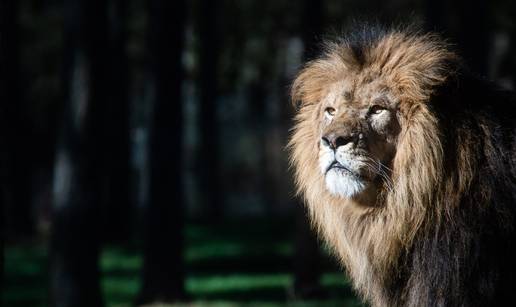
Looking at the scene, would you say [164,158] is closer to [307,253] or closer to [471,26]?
[307,253]

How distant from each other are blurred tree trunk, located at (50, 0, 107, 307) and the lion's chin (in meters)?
4.58

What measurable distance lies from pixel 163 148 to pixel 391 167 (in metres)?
5.63

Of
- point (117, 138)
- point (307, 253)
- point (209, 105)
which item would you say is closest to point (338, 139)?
point (307, 253)

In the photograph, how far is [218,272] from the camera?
1339 cm

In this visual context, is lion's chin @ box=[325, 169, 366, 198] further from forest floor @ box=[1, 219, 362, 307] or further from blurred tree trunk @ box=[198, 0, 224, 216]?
blurred tree trunk @ box=[198, 0, 224, 216]

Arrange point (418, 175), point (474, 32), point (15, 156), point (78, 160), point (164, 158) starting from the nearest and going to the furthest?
point (418, 175)
point (78, 160)
point (164, 158)
point (474, 32)
point (15, 156)

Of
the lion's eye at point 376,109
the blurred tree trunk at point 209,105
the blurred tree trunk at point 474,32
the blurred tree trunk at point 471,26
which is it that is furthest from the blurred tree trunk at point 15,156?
the lion's eye at point 376,109

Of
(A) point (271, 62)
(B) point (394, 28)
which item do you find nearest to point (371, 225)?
(B) point (394, 28)

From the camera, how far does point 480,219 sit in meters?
4.52

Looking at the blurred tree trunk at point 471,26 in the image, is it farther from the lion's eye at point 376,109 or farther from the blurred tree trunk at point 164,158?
the lion's eye at point 376,109

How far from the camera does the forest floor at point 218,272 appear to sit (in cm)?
1052

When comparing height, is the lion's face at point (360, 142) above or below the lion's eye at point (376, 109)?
below

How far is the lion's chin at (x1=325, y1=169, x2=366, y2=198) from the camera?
15.4 feet

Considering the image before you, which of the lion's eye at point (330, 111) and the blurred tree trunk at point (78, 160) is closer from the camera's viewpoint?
the lion's eye at point (330, 111)
